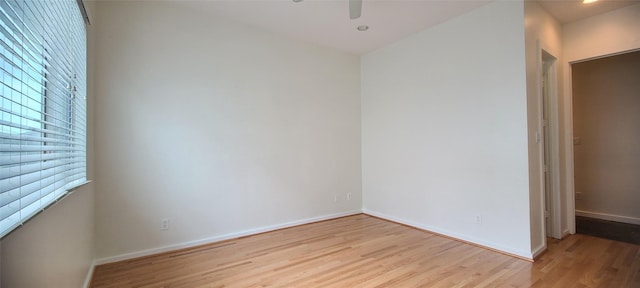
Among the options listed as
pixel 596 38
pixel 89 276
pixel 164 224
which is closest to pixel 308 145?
pixel 164 224

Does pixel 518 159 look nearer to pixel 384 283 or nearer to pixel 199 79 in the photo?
pixel 384 283

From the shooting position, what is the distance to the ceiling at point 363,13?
2941mm

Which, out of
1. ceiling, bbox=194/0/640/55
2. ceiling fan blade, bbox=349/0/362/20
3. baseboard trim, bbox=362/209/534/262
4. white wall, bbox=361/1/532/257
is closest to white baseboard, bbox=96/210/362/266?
baseboard trim, bbox=362/209/534/262

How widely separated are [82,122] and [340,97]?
10.7 ft

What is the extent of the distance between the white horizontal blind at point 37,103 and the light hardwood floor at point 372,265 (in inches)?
46.2

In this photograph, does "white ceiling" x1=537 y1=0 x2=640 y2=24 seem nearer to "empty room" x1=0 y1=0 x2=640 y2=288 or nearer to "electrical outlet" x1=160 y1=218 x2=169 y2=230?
"empty room" x1=0 y1=0 x2=640 y2=288

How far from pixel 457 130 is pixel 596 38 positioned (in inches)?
76.4

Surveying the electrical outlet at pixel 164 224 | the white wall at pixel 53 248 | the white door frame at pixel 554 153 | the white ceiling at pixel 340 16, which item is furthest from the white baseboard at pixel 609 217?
the white wall at pixel 53 248

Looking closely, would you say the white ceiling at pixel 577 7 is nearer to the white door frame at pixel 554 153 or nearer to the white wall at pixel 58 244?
the white door frame at pixel 554 153

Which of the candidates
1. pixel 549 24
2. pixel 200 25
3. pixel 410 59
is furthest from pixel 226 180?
pixel 549 24

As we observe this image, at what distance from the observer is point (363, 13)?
316cm

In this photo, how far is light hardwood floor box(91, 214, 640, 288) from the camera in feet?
7.33

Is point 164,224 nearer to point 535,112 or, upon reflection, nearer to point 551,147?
point 535,112

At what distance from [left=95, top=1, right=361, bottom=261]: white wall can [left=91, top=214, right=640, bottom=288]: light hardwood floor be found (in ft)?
1.24
